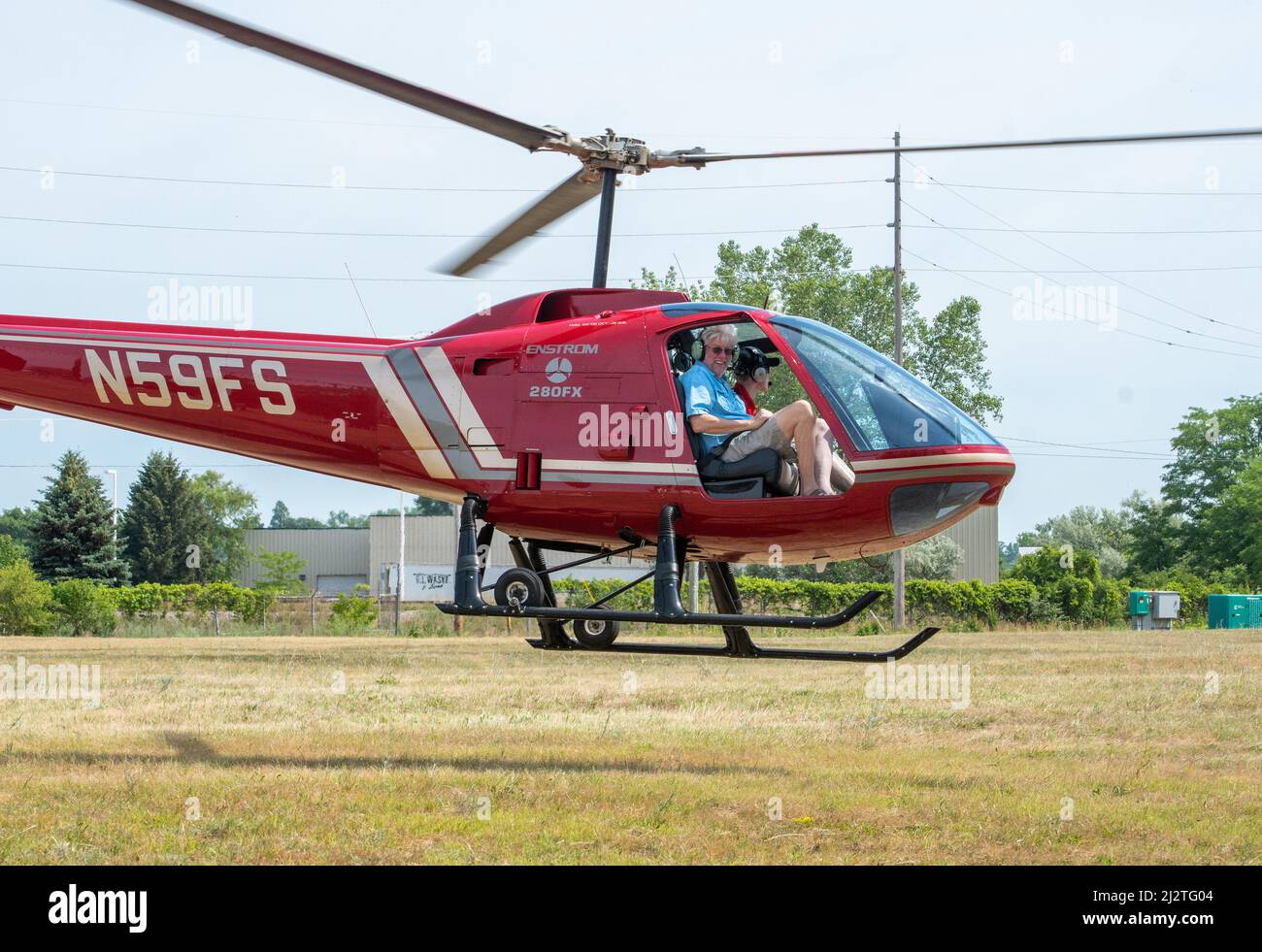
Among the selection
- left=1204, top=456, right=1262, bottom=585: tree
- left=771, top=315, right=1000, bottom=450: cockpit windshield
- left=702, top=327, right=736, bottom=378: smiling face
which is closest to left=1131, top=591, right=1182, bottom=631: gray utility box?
left=1204, top=456, right=1262, bottom=585: tree

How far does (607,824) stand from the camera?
9133mm

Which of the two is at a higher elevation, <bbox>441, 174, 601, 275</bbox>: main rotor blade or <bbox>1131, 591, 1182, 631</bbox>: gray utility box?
<bbox>441, 174, 601, 275</bbox>: main rotor blade

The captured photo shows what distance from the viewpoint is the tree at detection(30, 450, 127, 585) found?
179ft

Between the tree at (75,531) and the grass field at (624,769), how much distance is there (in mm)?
37607

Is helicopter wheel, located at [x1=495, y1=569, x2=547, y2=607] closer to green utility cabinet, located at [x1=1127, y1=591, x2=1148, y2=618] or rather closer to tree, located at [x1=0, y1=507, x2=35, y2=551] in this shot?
green utility cabinet, located at [x1=1127, y1=591, x2=1148, y2=618]

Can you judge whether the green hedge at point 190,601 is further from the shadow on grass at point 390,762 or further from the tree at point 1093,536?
the tree at point 1093,536

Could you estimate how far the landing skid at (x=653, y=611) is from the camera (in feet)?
32.7

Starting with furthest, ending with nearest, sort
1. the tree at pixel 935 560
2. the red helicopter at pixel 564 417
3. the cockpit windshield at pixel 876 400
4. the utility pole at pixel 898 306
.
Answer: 1. the tree at pixel 935 560
2. the utility pole at pixel 898 306
3. the red helicopter at pixel 564 417
4. the cockpit windshield at pixel 876 400

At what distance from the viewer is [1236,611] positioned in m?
45.4

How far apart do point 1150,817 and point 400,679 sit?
1169cm

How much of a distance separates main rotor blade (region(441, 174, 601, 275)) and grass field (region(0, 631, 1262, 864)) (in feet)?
15.0

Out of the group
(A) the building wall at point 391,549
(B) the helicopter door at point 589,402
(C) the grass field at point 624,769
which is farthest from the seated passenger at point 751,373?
(A) the building wall at point 391,549

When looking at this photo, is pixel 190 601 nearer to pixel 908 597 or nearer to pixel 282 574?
pixel 282 574
